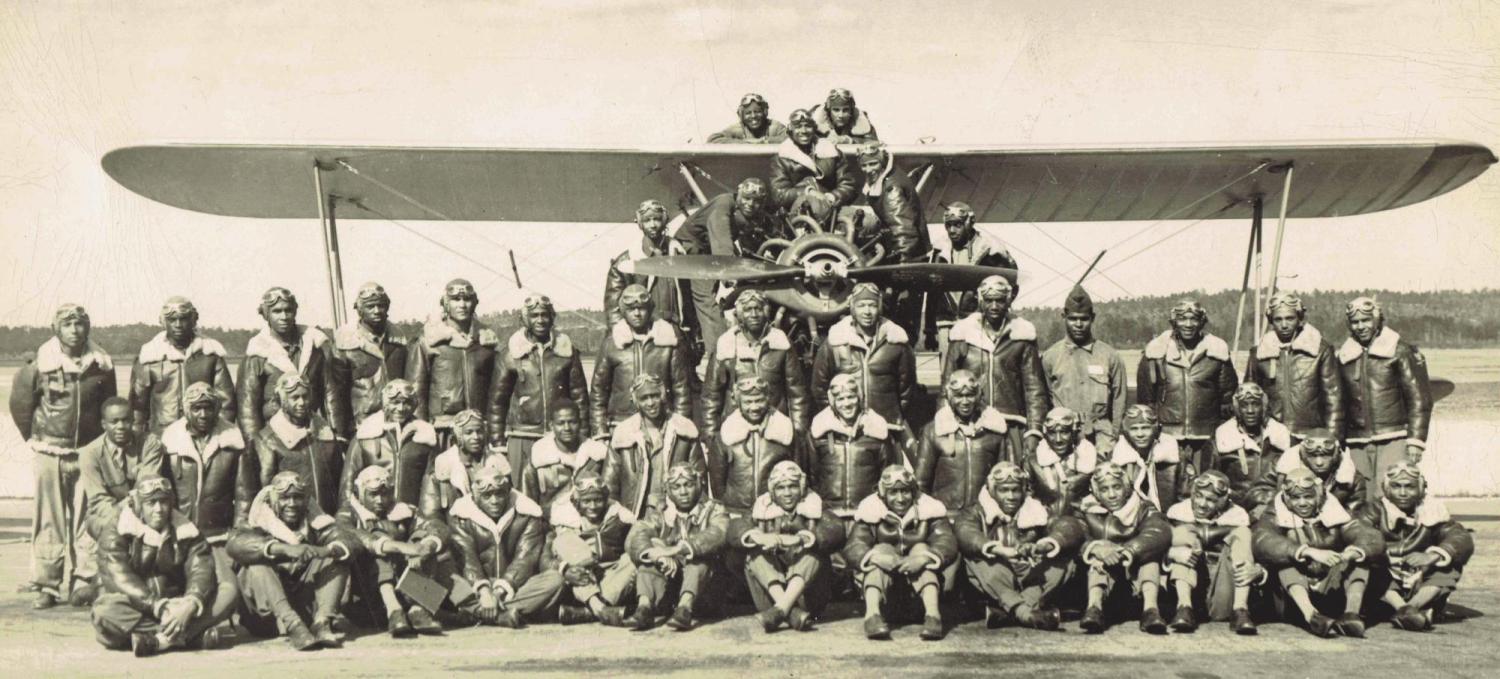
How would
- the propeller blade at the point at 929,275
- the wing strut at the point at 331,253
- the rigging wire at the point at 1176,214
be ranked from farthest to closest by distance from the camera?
the rigging wire at the point at 1176,214 → the wing strut at the point at 331,253 → the propeller blade at the point at 929,275

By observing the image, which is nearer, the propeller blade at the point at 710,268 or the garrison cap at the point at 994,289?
the garrison cap at the point at 994,289

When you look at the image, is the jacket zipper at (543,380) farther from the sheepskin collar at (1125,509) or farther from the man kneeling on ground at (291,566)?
the sheepskin collar at (1125,509)

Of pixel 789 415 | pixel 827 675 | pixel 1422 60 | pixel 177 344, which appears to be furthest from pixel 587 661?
pixel 1422 60

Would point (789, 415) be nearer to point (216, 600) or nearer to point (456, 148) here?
point (216, 600)

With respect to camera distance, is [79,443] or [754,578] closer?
[754,578]

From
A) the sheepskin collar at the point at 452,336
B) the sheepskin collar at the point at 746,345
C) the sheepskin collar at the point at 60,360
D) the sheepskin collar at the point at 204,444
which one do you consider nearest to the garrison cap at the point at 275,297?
the sheepskin collar at the point at 452,336

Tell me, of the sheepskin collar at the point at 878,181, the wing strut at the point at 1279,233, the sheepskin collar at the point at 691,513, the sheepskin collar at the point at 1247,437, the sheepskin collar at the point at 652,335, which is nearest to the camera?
the sheepskin collar at the point at 691,513

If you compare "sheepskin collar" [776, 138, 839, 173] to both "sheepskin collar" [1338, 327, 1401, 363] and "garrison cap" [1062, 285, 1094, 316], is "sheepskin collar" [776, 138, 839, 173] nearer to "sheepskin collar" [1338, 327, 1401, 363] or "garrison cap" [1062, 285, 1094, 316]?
"garrison cap" [1062, 285, 1094, 316]
